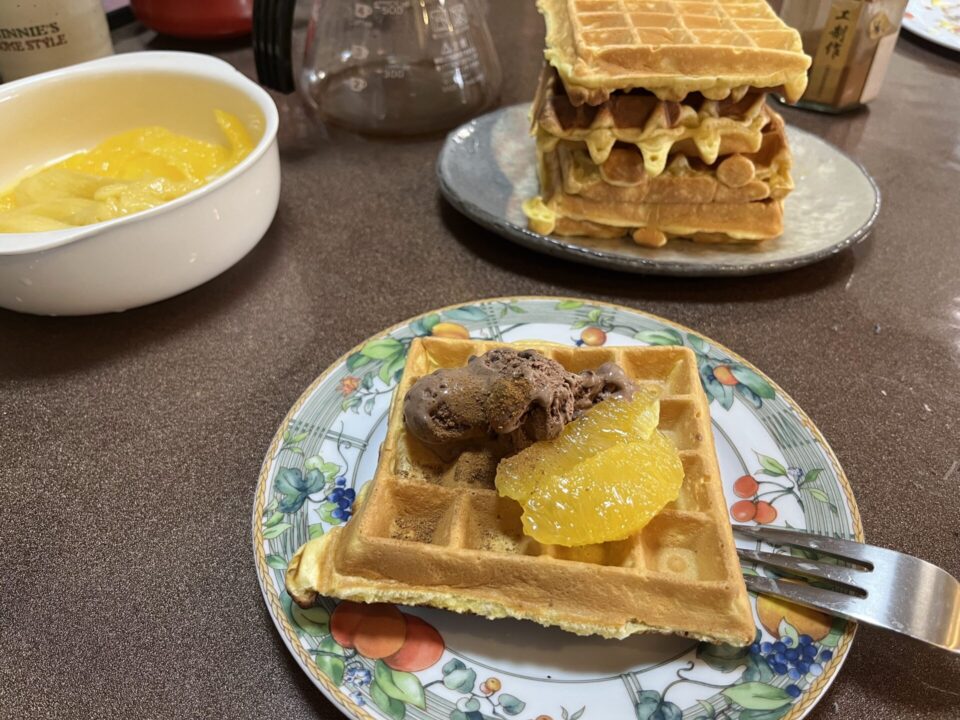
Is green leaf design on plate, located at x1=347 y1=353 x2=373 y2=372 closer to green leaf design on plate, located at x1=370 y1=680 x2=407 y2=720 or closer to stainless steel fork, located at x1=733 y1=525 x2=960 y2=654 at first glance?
green leaf design on plate, located at x1=370 y1=680 x2=407 y2=720

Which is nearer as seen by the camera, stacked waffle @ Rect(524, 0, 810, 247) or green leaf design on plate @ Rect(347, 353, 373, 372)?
green leaf design on plate @ Rect(347, 353, 373, 372)

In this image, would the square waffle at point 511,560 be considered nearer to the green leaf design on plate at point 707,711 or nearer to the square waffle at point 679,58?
the green leaf design on plate at point 707,711

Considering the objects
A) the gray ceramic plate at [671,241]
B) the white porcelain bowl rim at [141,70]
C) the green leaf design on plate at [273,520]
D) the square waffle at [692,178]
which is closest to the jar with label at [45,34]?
the white porcelain bowl rim at [141,70]

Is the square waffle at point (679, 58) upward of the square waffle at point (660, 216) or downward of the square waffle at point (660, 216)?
upward

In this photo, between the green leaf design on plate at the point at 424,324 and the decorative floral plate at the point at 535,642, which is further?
the green leaf design on plate at the point at 424,324

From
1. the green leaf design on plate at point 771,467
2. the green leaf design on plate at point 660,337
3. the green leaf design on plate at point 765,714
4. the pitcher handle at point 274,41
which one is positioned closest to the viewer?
the green leaf design on plate at point 765,714

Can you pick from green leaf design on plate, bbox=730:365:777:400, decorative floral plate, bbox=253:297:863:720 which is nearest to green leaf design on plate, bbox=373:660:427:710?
decorative floral plate, bbox=253:297:863:720

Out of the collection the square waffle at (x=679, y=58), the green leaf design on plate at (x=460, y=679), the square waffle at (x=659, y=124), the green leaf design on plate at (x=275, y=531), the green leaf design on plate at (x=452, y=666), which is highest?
the square waffle at (x=679, y=58)
